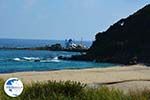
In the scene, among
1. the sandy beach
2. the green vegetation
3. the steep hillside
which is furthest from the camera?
the steep hillside

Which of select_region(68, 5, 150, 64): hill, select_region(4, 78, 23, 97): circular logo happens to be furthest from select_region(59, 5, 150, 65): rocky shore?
select_region(4, 78, 23, 97): circular logo

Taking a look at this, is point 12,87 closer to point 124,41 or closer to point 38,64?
point 38,64

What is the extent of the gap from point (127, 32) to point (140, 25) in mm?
2579

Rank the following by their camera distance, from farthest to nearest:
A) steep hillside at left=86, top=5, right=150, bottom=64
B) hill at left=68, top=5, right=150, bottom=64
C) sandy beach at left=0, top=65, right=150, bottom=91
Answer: hill at left=68, top=5, right=150, bottom=64
steep hillside at left=86, top=5, right=150, bottom=64
sandy beach at left=0, top=65, right=150, bottom=91

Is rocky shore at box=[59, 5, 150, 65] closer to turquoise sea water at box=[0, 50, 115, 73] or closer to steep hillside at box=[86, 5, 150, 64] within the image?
steep hillside at box=[86, 5, 150, 64]

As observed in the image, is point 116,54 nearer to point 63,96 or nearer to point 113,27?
point 113,27

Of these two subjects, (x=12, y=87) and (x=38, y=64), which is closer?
(x=12, y=87)

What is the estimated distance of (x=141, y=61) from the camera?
6256 centimetres

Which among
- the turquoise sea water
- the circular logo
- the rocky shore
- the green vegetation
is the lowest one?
the green vegetation

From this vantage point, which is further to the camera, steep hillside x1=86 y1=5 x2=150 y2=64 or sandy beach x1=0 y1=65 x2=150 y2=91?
steep hillside x1=86 y1=5 x2=150 y2=64

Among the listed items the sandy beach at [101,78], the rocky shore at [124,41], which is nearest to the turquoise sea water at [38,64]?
the rocky shore at [124,41]

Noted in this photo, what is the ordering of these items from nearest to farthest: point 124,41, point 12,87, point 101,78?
point 12,87
point 101,78
point 124,41

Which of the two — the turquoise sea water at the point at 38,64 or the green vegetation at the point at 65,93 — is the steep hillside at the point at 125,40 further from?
the green vegetation at the point at 65,93

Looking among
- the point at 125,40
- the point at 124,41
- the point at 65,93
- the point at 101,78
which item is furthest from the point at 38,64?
the point at 65,93
